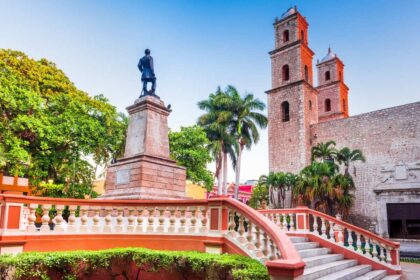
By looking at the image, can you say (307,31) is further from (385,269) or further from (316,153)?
(385,269)

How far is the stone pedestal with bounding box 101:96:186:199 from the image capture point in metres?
9.38

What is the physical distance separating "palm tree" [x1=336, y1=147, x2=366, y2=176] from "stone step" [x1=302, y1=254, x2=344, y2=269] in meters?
17.5

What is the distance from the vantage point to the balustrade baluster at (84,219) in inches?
278

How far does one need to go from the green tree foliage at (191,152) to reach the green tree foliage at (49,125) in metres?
4.04

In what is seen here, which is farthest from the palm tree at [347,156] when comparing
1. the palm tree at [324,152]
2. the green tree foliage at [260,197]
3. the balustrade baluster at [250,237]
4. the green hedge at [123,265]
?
the green hedge at [123,265]

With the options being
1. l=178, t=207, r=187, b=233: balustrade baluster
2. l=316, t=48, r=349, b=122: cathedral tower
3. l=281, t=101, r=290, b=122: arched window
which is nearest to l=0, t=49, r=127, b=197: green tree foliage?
l=178, t=207, r=187, b=233: balustrade baluster

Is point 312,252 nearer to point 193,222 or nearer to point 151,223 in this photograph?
point 193,222

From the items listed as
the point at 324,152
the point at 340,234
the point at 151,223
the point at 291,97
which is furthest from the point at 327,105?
the point at 151,223

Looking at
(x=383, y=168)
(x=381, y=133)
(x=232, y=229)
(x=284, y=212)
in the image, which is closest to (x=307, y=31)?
(x=381, y=133)

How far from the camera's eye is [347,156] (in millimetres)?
25078

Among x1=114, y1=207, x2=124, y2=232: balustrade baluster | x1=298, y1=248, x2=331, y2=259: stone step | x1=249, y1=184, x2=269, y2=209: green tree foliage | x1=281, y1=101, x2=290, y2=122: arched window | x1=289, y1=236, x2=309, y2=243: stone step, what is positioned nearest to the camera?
x1=114, y1=207, x2=124, y2=232: balustrade baluster

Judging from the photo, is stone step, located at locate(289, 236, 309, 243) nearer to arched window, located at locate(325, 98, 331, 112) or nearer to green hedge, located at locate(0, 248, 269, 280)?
green hedge, located at locate(0, 248, 269, 280)

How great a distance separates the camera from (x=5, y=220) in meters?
5.93

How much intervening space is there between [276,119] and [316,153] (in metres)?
5.51
